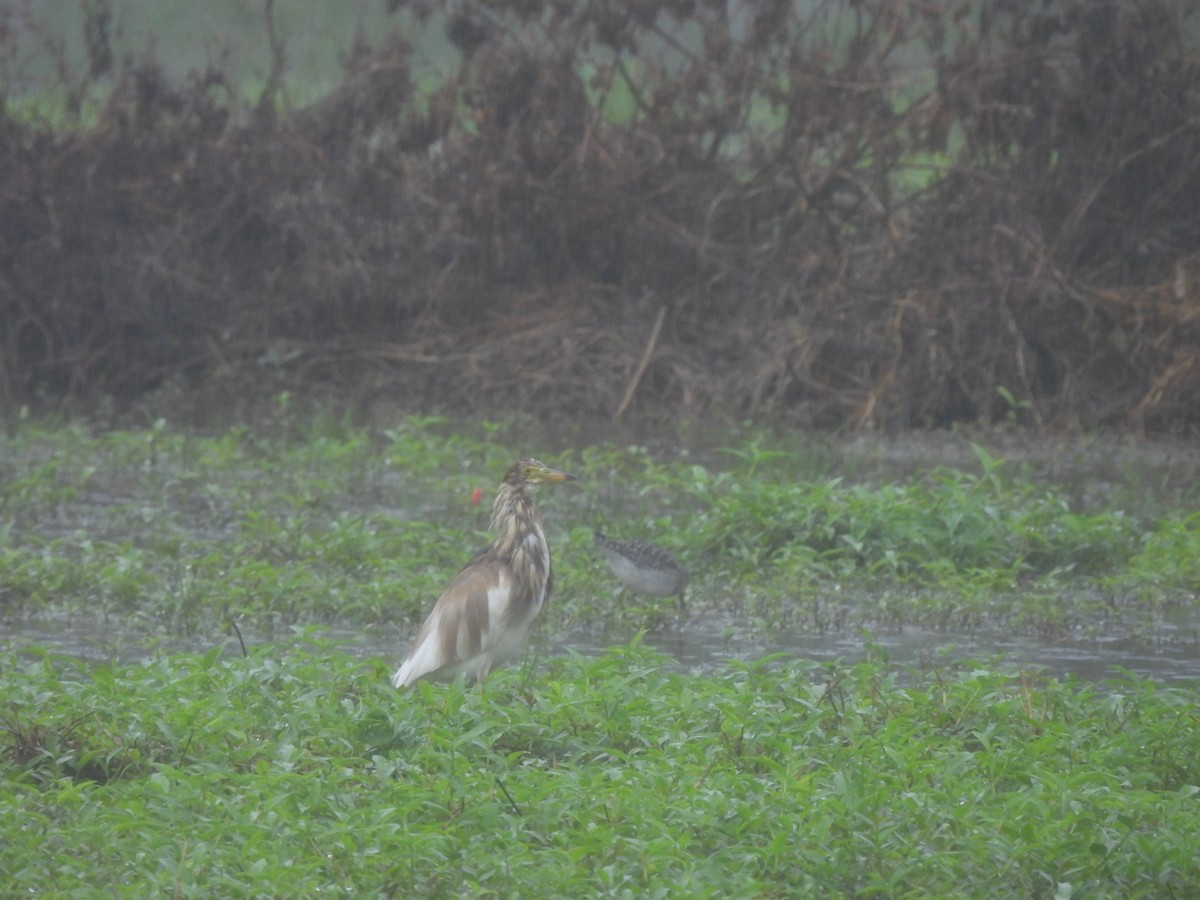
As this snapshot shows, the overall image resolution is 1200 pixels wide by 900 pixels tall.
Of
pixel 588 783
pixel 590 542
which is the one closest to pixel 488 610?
pixel 588 783

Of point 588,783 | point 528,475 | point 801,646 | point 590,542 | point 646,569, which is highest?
point 528,475

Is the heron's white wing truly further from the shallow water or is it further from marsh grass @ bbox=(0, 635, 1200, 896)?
the shallow water

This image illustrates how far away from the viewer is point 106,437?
11.5 meters

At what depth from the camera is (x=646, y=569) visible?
7234 mm

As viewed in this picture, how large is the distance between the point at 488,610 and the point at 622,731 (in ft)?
3.12

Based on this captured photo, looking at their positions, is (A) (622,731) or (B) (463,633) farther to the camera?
(B) (463,633)

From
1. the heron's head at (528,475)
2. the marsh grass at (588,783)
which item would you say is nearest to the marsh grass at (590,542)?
the heron's head at (528,475)

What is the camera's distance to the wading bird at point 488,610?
228 inches

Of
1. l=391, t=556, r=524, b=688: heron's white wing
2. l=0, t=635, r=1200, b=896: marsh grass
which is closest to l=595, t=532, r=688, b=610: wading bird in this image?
l=391, t=556, r=524, b=688: heron's white wing

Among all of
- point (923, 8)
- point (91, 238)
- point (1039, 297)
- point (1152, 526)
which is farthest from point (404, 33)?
point (1152, 526)

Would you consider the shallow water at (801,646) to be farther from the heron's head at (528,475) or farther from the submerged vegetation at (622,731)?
the heron's head at (528,475)

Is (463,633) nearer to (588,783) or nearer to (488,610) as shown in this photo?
(488,610)

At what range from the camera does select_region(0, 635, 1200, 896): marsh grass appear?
3.97 metres

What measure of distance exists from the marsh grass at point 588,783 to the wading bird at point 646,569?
1477 millimetres
